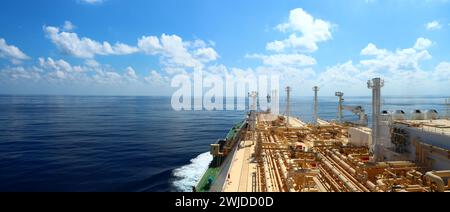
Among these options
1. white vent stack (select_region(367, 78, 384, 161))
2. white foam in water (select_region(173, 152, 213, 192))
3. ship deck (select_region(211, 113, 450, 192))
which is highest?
white vent stack (select_region(367, 78, 384, 161))

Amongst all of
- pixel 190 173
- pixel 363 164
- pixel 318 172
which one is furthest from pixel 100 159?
pixel 363 164

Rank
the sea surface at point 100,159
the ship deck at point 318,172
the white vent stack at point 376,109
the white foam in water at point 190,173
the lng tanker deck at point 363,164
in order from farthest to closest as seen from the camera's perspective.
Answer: the white foam in water at point 190,173, the sea surface at point 100,159, the white vent stack at point 376,109, the lng tanker deck at point 363,164, the ship deck at point 318,172

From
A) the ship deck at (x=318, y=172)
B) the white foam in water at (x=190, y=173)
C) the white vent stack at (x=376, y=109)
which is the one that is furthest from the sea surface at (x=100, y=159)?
the ship deck at (x=318, y=172)

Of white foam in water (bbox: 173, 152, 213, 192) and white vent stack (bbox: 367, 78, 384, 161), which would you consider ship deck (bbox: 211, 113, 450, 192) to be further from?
white foam in water (bbox: 173, 152, 213, 192)

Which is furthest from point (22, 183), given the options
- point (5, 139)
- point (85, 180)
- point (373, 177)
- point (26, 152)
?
point (373, 177)

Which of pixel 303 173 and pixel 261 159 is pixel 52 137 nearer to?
pixel 261 159

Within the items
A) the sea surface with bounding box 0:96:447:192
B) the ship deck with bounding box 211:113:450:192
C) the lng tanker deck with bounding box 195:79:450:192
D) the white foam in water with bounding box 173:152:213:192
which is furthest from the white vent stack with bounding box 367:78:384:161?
the white foam in water with bounding box 173:152:213:192

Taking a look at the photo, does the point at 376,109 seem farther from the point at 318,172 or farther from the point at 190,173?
the point at 190,173

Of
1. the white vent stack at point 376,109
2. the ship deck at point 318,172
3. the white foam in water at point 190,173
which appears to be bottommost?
the white foam in water at point 190,173

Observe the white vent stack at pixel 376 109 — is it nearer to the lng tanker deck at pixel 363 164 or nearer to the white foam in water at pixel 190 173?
the lng tanker deck at pixel 363 164
